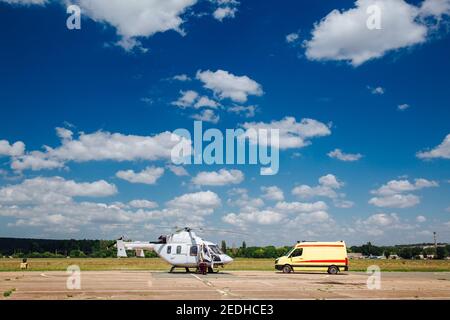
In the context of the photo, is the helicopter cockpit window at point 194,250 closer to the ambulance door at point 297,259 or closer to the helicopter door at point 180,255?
the helicopter door at point 180,255

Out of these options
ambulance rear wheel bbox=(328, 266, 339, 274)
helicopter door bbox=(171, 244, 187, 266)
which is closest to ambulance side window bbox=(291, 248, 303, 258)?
ambulance rear wheel bbox=(328, 266, 339, 274)

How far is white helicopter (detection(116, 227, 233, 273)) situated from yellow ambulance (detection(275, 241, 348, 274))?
6.23m

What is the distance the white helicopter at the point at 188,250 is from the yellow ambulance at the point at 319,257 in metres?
6.23

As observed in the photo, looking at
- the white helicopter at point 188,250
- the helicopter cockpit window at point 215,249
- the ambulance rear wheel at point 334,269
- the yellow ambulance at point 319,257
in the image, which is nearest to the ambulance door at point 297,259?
the yellow ambulance at point 319,257

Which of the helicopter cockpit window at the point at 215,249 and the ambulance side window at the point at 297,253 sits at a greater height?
the helicopter cockpit window at the point at 215,249

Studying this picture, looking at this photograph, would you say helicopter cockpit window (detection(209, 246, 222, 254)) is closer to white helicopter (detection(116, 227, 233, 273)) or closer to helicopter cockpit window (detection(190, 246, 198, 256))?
white helicopter (detection(116, 227, 233, 273))

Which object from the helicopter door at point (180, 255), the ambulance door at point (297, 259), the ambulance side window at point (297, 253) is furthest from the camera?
the ambulance side window at point (297, 253)

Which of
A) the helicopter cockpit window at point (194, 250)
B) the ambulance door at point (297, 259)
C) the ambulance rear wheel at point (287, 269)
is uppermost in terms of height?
the helicopter cockpit window at point (194, 250)

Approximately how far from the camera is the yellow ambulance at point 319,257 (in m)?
→ 35.6

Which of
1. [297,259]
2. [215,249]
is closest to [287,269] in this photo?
[297,259]

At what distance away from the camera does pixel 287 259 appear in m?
36.6

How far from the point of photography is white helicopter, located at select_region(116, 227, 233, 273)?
33.5 m

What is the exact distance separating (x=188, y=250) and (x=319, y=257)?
35.7 ft

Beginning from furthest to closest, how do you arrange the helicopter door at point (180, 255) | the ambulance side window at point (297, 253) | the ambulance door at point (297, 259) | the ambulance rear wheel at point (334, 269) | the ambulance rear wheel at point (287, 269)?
the ambulance rear wheel at point (287, 269) → the ambulance side window at point (297, 253) → the ambulance door at point (297, 259) → the ambulance rear wheel at point (334, 269) → the helicopter door at point (180, 255)
